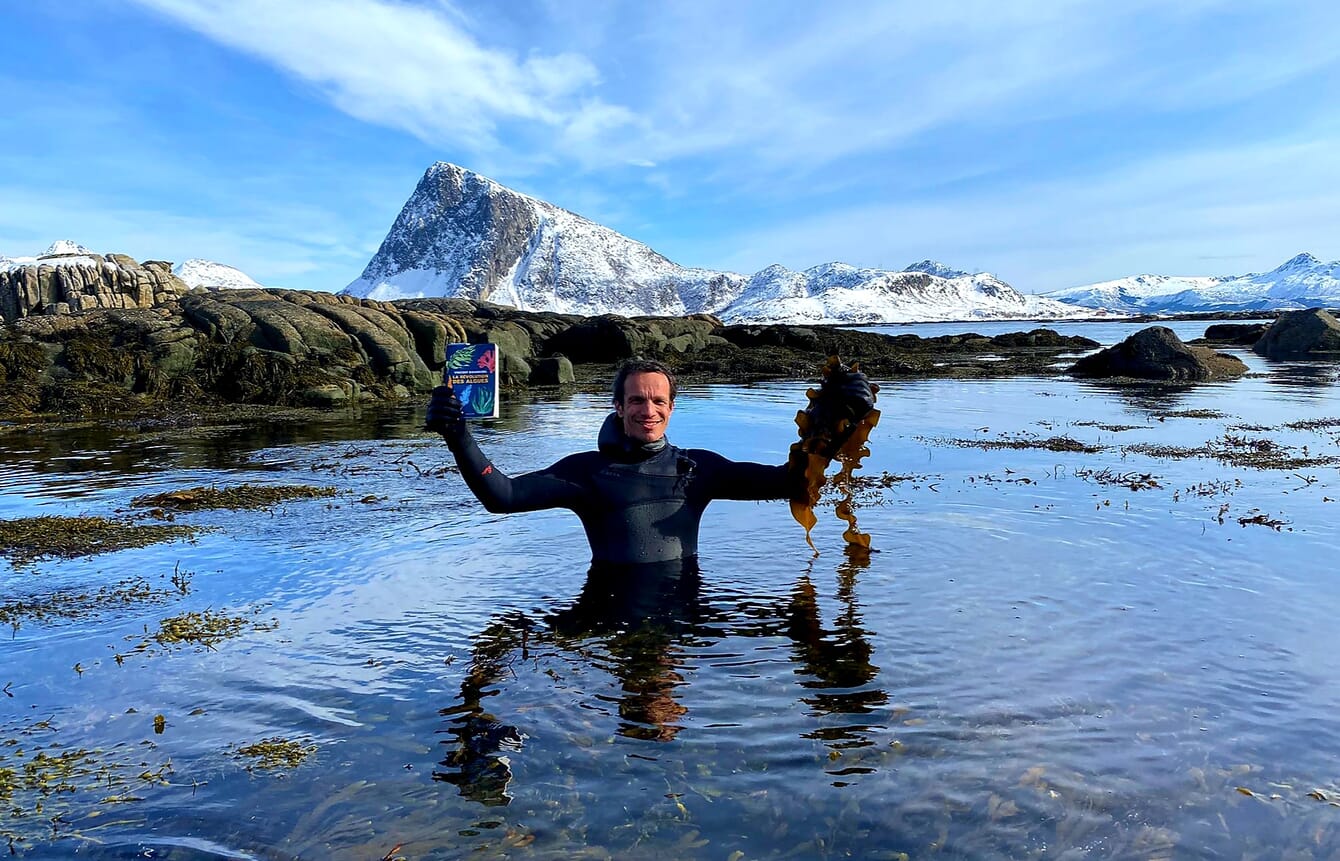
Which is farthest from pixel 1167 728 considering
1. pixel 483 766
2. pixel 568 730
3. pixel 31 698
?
pixel 31 698

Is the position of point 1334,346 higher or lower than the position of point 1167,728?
higher

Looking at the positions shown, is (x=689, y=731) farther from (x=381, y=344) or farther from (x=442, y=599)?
(x=381, y=344)

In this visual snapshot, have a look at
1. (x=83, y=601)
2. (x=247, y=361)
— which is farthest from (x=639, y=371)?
(x=247, y=361)

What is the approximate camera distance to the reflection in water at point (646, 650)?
499cm

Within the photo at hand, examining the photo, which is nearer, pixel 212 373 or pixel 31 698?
pixel 31 698

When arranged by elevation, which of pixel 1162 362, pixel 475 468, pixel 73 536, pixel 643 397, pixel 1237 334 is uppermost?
pixel 1237 334

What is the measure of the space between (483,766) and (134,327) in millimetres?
31164

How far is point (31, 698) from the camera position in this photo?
5.68 m

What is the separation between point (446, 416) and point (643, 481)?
6.39ft

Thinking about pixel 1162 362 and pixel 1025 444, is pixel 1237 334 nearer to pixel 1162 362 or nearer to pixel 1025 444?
pixel 1162 362

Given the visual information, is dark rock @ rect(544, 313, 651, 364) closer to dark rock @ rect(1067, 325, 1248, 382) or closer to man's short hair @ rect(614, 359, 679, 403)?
dark rock @ rect(1067, 325, 1248, 382)

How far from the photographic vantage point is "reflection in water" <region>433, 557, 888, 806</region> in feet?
16.4

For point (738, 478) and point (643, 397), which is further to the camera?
point (738, 478)

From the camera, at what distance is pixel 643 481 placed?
7.70 m
